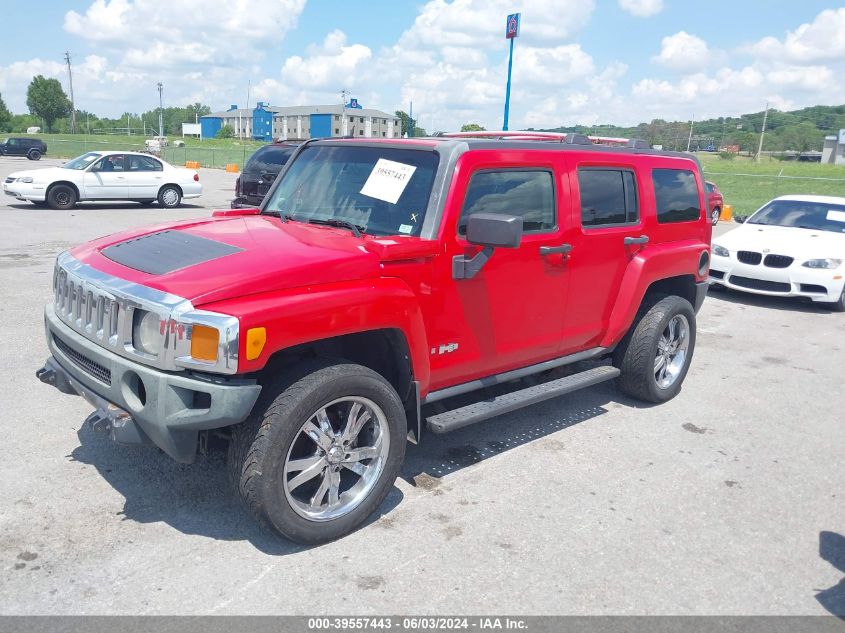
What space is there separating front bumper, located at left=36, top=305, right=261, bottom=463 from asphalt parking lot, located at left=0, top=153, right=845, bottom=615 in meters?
0.59

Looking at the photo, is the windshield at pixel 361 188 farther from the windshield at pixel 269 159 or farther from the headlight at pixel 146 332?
the windshield at pixel 269 159

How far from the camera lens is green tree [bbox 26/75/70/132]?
379 feet

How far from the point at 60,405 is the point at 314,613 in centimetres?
292

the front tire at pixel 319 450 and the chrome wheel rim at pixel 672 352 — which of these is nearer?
the front tire at pixel 319 450

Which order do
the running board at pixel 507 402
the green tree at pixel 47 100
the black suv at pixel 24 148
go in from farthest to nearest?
the green tree at pixel 47 100 < the black suv at pixel 24 148 < the running board at pixel 507 402

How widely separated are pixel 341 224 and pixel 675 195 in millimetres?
2993

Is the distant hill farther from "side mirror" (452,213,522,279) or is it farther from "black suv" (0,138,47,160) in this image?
"side mirror" (452,213,522,279)

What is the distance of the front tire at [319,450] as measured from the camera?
3.17 meters

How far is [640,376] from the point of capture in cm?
540

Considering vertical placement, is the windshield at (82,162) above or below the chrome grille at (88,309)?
above

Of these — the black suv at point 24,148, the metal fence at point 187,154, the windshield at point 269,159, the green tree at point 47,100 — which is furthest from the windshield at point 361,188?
the green tree at point 47,100

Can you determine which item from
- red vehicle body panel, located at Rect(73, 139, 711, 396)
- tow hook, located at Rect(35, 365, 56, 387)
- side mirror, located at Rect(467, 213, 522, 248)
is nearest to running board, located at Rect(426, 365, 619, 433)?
red vehicle body panel, located at Rect(73, 139, 711, 396)

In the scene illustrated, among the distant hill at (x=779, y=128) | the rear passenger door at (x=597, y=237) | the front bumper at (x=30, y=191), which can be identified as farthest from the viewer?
the distant hill at (x=779, y=128)

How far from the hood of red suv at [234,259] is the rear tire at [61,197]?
48.2 feet
